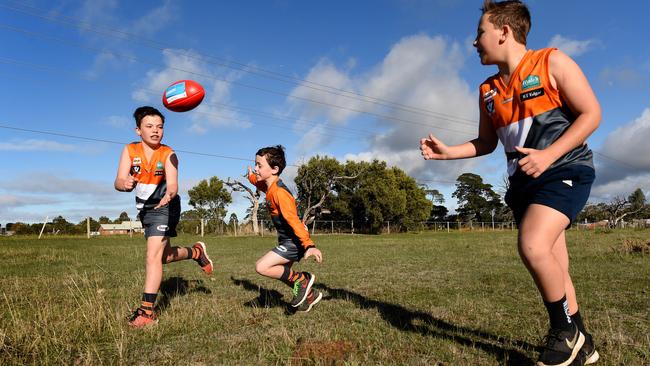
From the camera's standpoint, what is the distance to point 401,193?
5522cm

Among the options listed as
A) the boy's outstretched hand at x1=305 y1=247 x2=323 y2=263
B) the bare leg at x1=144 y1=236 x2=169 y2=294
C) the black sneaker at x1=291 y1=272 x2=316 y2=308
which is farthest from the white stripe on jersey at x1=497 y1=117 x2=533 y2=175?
the bare leg at x1=144 y1=236 x2=169 y2=294

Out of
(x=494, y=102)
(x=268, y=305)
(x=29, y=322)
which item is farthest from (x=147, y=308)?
(x=494, y=102)

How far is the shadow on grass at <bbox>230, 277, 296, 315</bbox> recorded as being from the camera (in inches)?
204

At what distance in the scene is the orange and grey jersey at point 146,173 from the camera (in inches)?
189

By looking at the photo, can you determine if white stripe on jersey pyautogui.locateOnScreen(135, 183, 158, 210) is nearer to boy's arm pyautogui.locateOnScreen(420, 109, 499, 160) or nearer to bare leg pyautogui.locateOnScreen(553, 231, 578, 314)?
boy's arm pyautogui.locateOnScreen(420, 109, 499, 160)

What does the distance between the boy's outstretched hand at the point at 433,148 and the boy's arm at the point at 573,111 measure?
911mm

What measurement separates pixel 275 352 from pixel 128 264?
856 cm

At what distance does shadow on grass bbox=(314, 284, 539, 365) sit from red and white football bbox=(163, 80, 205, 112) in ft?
11.6

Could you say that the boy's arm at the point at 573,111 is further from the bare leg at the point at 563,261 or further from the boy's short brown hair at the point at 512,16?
the bare leg at the point at 563,261

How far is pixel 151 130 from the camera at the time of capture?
4.77 m

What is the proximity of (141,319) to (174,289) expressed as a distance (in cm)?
236

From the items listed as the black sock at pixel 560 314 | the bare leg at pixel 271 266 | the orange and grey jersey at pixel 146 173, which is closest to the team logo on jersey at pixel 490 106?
the black sock at pixel 560 314

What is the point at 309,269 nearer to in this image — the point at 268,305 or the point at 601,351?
the point at 268,305

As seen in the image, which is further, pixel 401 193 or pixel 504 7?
pixel 401 193
